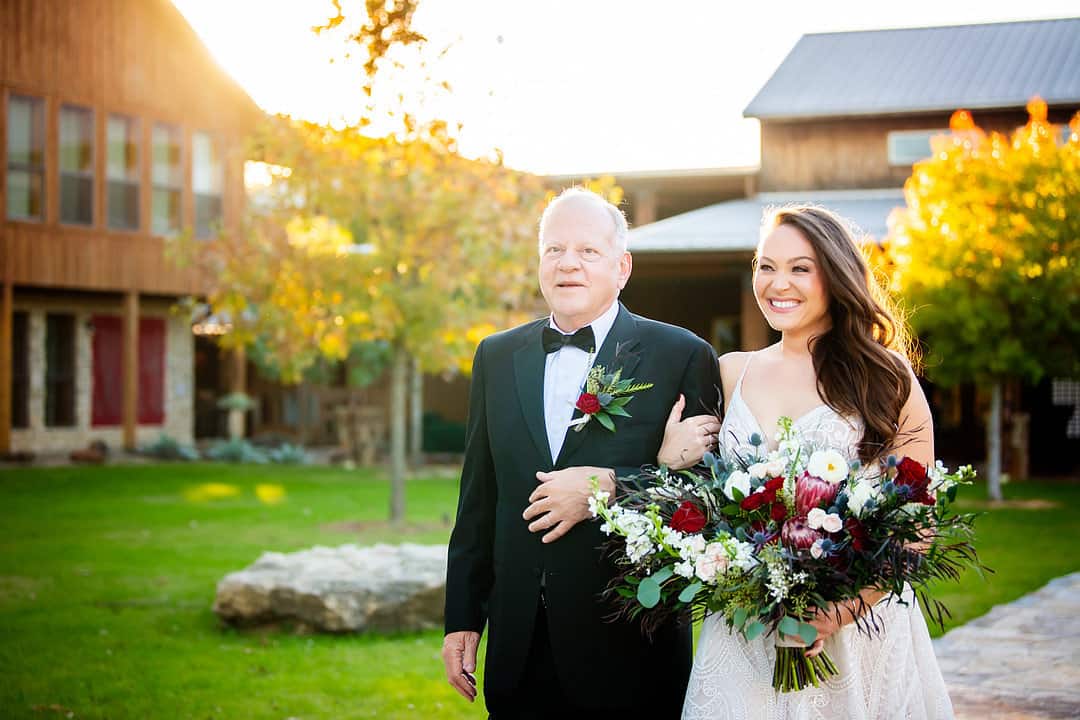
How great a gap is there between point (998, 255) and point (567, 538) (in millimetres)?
15029

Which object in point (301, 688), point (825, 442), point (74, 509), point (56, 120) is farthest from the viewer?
point (56, 120)

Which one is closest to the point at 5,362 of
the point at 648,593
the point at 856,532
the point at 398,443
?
the point at 398,443

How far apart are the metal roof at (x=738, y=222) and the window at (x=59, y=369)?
450 inches

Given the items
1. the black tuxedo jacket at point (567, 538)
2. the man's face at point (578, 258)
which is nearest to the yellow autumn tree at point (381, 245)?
the black tuxedo jacket at point (567, 538)

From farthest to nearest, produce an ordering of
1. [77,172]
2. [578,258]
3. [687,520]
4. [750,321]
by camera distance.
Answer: [77,172]
[750,321]
[578,258]
[687,520]

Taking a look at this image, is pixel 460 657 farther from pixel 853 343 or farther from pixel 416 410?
pixel 416 410

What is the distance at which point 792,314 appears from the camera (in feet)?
12.5

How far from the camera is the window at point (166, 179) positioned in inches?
989

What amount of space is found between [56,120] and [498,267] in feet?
39.3

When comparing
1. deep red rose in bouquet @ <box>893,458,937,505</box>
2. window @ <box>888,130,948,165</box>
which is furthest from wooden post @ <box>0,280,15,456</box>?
deep red rose in bouquet @ <box>893,458,937,505</box>

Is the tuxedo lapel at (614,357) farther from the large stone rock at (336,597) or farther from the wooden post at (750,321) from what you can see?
the wooden post at (750,321)

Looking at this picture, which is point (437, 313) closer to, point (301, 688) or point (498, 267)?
point (498, 267)

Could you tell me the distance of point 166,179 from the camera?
998 inches

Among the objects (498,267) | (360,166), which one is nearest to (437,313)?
(498,267)
